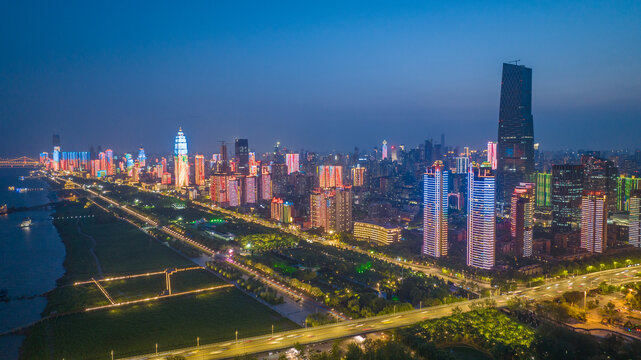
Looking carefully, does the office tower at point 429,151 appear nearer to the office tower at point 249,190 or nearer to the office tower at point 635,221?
the office tower at point 249,190

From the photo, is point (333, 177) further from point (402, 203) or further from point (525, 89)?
point (525, 89)

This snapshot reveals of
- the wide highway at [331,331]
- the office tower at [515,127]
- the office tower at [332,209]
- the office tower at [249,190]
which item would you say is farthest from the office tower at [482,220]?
the office tower at [249,190]

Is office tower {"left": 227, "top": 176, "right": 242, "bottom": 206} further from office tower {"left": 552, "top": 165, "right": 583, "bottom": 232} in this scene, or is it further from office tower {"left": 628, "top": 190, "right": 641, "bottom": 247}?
office tower {"left": 628, "top": 190, "right": 641, "bottom": 247}

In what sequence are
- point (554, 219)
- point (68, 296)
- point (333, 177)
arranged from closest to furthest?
point (68, 296) → point (554, 219) → point (333, 177)

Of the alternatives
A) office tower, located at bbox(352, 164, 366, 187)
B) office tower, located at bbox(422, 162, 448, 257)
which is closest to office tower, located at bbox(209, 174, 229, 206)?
office tower, located at bbox(352, 164, 366, 187)

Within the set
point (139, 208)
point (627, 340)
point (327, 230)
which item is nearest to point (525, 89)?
point (327, 230)

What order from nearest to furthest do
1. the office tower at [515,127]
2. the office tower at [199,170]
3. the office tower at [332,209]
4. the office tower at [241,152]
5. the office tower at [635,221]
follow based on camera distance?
the office tower at [635,221], the office tower at [332,209], the office tower at [515,127], the office tower at [241,152], the office tower at [199,170]
